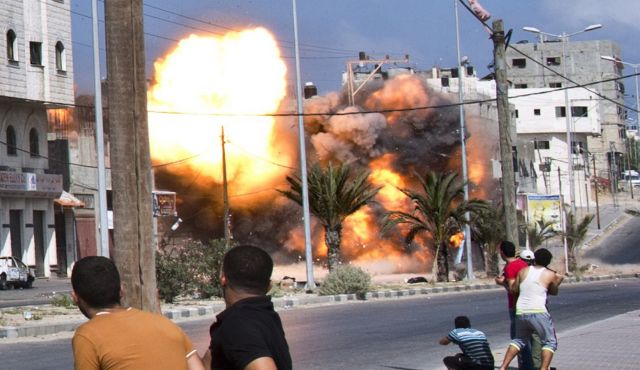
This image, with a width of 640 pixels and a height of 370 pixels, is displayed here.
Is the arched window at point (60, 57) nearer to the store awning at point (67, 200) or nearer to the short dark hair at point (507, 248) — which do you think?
the store awning at point (67, 200)

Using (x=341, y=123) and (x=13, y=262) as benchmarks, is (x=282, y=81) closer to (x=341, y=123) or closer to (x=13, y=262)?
(x=341, y=123)

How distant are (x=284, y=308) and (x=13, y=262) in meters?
19.2

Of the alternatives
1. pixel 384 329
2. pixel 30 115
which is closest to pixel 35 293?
pixel 30 115

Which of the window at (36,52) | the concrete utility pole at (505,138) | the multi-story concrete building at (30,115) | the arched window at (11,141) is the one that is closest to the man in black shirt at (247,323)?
the concrete utility pole at (505,138)

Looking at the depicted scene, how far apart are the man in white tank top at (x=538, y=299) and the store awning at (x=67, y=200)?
4533 cm

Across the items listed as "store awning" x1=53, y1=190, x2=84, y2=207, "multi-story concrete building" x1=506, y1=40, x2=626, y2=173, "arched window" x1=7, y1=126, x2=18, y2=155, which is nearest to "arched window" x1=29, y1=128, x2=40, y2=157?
"arched window" x1=7, y1=126, x2=18, y2=155

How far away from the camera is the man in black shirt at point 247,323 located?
5.07m

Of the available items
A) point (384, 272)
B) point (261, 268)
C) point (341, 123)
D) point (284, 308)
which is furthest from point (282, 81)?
point (261, 268)

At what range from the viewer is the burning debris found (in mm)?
54531

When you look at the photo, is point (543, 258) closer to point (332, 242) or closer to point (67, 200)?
point (332, 242)

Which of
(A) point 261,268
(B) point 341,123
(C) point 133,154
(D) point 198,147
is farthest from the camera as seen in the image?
(B) point 341,123

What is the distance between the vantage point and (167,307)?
28.7 meters

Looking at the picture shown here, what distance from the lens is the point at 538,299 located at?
12.2 metres

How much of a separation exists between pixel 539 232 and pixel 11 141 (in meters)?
24.9
